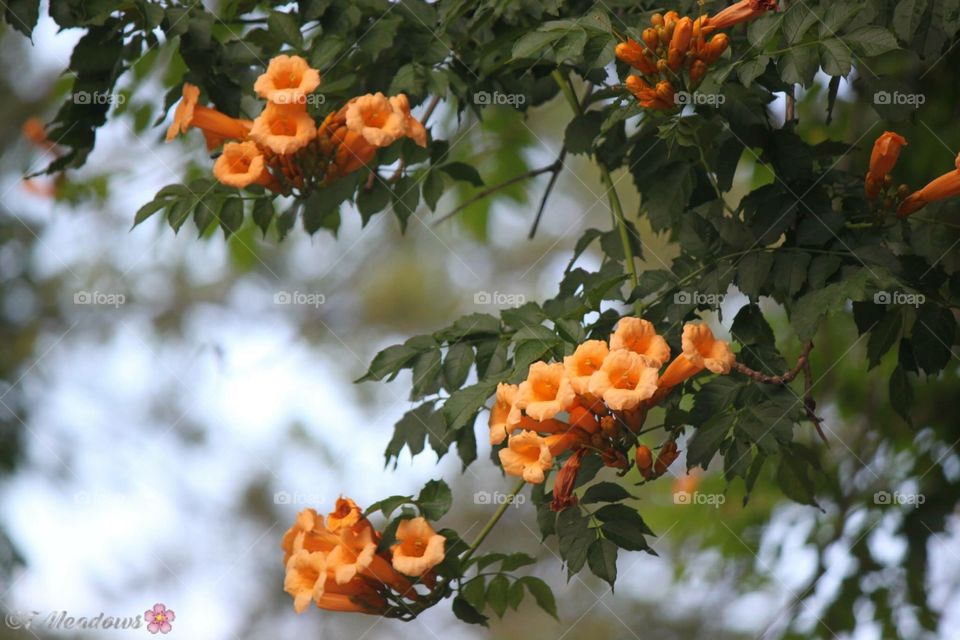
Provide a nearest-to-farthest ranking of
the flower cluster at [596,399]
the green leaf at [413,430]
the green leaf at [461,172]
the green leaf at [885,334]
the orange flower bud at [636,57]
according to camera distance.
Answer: the flower cluster at [596,399]
the orange flower bud at [636,57]
the green leaf at [885,334]
the green leaf at [413,430]
the green leaf at [461,172]

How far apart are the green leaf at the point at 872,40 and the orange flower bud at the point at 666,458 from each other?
90cm

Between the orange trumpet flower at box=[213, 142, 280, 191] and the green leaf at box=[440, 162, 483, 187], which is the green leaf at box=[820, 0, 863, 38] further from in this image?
the orange trumpet flower at box=[213, 142, 280, 191]

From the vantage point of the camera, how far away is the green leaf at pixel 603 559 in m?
2.08

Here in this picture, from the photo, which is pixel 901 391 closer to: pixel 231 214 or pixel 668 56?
pixel 668 56

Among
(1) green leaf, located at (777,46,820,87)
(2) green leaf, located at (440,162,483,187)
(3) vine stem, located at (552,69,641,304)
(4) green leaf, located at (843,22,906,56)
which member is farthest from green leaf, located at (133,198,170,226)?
(4) green leaf, located at (843,22,906,56)

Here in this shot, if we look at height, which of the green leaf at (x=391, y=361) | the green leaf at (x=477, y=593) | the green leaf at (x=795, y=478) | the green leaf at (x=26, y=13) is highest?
the green leaf at (x=26, y=13)

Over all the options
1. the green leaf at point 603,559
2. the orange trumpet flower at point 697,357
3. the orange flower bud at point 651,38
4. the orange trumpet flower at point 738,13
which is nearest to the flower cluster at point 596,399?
the orange trumpet flower at point 697,357

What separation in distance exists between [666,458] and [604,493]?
6.3 inches

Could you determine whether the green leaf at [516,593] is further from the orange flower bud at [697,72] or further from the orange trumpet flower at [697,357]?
the orange flower bud at [697,72]

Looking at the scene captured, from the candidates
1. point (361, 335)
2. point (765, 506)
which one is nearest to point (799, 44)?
point (765, 506)

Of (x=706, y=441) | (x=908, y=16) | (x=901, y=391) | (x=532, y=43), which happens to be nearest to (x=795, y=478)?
(x=901, y=391)

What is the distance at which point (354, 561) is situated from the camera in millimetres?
2234

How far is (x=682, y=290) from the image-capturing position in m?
2.40

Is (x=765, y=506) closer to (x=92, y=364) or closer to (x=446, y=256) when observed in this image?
(x=446, y=256)
